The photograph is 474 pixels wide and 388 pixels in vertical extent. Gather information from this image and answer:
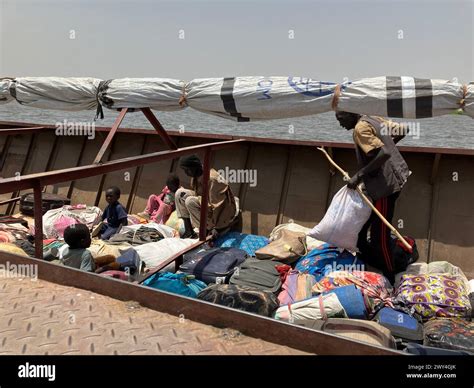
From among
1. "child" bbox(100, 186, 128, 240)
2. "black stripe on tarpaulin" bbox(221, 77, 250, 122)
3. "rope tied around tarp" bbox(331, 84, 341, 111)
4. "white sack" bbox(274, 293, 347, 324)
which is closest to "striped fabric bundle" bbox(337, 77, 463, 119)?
"rope tied around tarp" bbox(331, 84, 341, 111)

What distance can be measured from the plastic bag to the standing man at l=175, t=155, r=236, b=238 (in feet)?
4.66

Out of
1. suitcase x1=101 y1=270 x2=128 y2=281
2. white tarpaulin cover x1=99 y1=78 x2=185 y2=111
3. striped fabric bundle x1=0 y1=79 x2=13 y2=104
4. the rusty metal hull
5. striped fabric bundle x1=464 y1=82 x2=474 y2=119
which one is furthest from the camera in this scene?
striped fabric bundle x1=0 y1=79 x2=13 y2=104

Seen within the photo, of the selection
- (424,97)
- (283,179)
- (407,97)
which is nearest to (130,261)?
(283,179)

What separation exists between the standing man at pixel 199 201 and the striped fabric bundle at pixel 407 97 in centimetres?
212

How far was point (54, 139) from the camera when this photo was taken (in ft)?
23.5

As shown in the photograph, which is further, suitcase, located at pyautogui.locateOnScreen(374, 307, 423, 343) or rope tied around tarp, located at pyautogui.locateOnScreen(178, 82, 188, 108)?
rope tied around tarp, located at pyautogui.locateOnScreen(178, 82, 188, 108)

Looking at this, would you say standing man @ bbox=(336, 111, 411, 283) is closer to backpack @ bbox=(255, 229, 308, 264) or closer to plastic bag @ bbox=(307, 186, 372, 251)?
plastic bag @ bbox=(307, 186, 372, 251)

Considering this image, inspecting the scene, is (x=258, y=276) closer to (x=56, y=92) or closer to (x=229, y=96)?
(x=229, y=96)

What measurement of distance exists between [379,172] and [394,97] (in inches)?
Result: 31.4

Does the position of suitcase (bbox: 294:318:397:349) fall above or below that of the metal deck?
below

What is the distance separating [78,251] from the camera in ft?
11.4

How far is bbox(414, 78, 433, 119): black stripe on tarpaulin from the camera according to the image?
3.32 m
